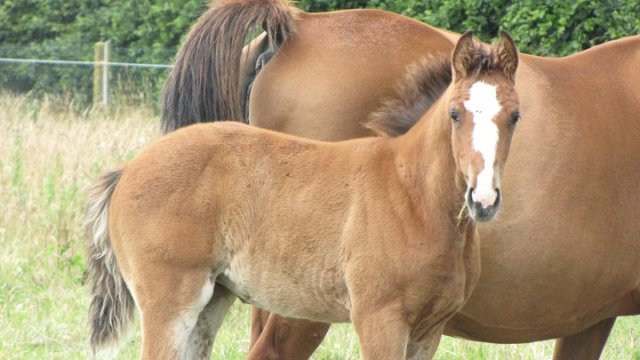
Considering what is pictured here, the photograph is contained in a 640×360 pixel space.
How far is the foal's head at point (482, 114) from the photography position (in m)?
3.43

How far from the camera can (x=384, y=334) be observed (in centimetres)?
375

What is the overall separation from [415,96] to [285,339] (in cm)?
122

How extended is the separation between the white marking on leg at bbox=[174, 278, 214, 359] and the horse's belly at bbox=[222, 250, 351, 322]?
0.39 feet

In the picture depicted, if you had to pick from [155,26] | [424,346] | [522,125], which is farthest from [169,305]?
[155,26]

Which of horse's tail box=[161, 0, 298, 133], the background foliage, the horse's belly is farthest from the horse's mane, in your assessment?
the background foliage

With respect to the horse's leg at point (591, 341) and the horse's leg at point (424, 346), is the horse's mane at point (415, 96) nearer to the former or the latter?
the horse's leg at point (424, 346)

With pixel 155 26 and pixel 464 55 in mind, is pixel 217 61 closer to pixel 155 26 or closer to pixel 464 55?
pixel 464 55

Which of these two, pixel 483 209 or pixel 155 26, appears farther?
pixel 155 26

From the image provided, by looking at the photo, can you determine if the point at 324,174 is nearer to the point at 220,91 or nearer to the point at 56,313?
the point at 220,91

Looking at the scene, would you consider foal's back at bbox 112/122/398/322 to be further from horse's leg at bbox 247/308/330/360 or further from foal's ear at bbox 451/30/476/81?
horse's leg at bbox 247/308/330/360

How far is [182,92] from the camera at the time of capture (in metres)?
4.79

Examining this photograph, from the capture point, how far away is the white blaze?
3.40 meters

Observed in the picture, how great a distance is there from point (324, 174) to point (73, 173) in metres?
4.34

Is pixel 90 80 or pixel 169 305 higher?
pixel 169 305
